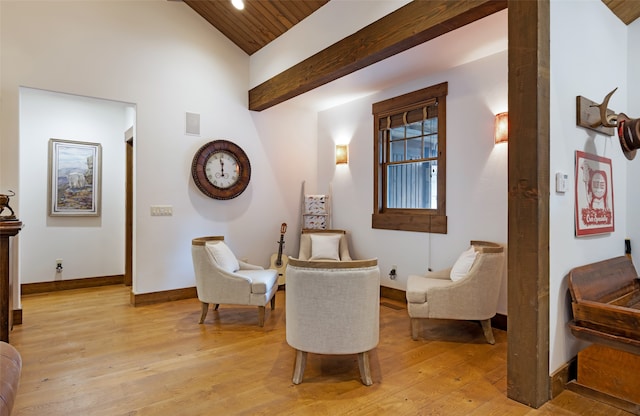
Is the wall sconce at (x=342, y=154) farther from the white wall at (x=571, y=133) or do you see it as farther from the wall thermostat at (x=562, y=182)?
the wall thermostat at (x=562, y=182)

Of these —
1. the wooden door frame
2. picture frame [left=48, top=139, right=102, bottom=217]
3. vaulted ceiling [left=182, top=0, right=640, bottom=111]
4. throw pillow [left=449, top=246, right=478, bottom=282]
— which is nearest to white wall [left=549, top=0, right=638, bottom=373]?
vaulted ceiling [left=182, top=0, right=640, bottom=111]

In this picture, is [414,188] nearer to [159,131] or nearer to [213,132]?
[213,132]

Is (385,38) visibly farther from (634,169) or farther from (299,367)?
(299,367)

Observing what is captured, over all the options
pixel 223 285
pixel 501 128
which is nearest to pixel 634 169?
pixel 501 128

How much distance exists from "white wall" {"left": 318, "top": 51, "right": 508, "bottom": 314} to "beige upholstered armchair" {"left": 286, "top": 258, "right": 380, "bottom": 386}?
188 cm

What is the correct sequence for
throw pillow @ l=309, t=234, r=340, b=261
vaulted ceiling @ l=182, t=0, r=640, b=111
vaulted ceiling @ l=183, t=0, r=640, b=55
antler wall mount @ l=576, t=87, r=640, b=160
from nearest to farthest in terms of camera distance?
antler wall mount @ l=576, t=87, r=640, b=160 < vaulted ceiling @ l=182, t=0, r=640, b=111 < vaulted ceiling @ l=183, t=0, r=640, b=55 < throw pillow @ l=309, t=234, r=340, b=261

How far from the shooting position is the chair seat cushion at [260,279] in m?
→ 3.53

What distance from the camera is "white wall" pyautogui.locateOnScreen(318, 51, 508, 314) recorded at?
3549 mm

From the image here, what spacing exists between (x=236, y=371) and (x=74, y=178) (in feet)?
13.4

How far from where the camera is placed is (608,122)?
2.45 m

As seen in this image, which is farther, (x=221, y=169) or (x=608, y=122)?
(x=221, y=169)

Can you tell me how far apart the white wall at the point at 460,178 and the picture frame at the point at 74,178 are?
12.3 feet

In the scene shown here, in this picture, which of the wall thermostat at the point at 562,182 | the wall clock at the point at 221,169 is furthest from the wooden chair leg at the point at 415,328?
the wall clock at the point at 221,169

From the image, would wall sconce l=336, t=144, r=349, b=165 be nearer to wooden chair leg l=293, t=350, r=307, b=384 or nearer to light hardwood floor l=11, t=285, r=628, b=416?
light hardwood floor l=11, t=285, r=628, b=416
